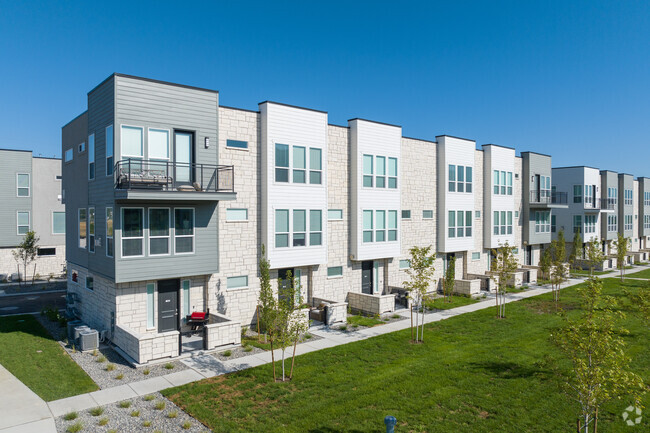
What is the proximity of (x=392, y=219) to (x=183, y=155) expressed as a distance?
12535mm

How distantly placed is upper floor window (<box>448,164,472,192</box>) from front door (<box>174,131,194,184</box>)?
17519 mm

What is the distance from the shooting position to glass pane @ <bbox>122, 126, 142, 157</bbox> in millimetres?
15180

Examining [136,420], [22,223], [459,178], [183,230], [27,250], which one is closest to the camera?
[136,420]

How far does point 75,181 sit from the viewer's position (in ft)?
66.1

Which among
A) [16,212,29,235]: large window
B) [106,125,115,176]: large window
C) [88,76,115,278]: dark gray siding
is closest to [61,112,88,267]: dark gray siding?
[88,76,115,278]: dark gray siding

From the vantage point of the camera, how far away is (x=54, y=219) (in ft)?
109

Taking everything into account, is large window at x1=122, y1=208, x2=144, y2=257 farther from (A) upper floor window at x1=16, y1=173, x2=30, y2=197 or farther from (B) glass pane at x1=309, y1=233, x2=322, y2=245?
(A) upper floor window at x1=16, y1=173, x2=30, y2=197

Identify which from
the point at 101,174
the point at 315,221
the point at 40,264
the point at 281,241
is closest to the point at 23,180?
the point at 40,264

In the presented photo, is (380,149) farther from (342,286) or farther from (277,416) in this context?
(277,416)

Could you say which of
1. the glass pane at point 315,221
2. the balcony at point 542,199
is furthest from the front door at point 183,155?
the balcony at point 542,199

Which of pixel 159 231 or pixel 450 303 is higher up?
pixel 159 231

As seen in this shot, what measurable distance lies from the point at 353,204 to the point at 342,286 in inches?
176

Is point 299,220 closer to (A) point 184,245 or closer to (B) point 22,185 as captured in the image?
(A) point 184,245

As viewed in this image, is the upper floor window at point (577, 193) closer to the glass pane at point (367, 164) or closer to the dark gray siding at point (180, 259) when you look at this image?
the glass pane at point (367, 164)
